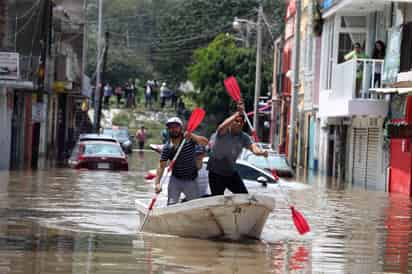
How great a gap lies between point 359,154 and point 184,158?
24.8 meters

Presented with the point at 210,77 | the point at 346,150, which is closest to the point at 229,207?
the point at 346,150

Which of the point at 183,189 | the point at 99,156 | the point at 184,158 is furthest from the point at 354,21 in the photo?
the point at 184,158

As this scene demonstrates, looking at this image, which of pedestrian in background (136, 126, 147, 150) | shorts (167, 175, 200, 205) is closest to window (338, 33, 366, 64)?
shorts (167, 175, 200, 205)

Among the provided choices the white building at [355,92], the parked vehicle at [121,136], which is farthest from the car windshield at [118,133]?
the white building at [355,92]

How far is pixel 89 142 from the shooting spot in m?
37.0

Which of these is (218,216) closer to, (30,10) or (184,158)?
(184,158)

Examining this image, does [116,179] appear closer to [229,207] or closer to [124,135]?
[229,207]

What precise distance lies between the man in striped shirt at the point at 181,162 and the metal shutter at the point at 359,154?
22.8 meters

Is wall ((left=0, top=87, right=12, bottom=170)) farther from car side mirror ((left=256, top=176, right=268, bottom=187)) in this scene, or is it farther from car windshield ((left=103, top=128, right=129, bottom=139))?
car windshield ((left=103, top=128, right=129, bottom=139))

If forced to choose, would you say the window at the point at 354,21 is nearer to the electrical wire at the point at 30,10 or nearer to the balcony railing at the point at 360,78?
the balcony railing at the point at 360,78

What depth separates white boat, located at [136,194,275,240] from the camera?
1523 cm

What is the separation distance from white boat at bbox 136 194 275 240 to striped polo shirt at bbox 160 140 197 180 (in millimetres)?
602

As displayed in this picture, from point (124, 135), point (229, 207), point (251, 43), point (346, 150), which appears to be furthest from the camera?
point (251, 43)

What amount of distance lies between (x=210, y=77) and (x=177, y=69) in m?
17.8
